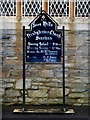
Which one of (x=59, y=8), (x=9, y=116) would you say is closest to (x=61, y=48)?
(x=59, y=8)

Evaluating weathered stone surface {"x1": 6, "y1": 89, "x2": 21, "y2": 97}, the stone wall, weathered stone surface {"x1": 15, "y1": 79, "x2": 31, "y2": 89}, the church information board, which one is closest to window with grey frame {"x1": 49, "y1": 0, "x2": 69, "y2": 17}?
the stone wall

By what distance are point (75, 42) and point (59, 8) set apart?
1.13 m

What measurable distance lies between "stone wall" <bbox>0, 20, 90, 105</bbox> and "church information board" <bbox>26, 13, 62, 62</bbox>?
39.7 inches

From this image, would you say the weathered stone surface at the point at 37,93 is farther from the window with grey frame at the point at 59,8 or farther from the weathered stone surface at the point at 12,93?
the window with grey frame at the point at 59,8

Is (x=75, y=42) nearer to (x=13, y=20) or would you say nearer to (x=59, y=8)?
(x=59, y=8)

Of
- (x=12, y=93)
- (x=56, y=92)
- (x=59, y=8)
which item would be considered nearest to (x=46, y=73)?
(x=56, y=92)

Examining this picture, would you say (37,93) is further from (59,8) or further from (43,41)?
(59,8)

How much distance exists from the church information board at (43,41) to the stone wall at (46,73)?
1009mm

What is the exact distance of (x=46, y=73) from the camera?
9.59 m

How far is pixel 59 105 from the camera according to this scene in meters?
9.63

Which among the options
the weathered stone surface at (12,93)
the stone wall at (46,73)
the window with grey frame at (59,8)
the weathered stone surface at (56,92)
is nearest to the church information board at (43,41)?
the stone wall at (46,73)

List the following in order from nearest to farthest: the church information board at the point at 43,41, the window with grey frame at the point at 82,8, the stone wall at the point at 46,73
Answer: the church information board at the point at 43,41 < the stone wall at the point at 46,73 < the window with grey frame at the point at 82,8

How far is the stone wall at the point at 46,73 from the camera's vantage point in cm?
955

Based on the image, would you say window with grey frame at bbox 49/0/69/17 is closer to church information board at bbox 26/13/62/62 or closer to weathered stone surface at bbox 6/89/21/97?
church information board at bbox 26/13/62/62
